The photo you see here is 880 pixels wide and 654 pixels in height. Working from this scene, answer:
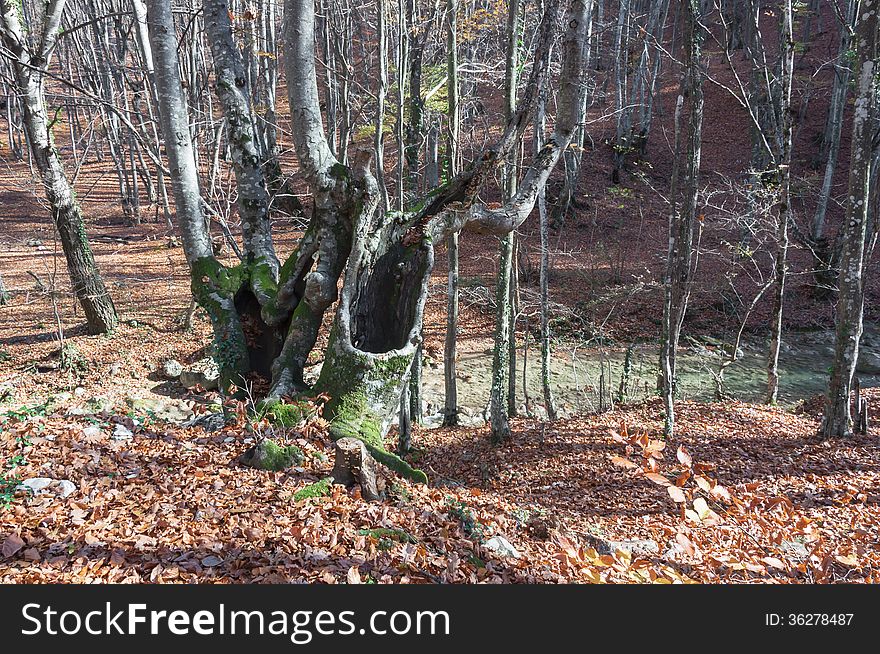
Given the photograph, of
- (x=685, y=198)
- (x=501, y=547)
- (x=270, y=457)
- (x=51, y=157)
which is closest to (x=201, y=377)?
(x=51, y=157)

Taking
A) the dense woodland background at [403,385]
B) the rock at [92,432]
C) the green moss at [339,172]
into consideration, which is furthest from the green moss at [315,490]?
the green moss at [339,172]

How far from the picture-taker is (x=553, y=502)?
6684 millimetres

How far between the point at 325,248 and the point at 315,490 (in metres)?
2.56

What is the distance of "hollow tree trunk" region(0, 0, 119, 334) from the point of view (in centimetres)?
899

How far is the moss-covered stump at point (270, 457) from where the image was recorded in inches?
170

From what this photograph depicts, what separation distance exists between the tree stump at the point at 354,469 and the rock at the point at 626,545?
207 cm

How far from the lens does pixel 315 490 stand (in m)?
4.02

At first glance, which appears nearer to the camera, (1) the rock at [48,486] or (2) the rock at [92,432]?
(1) the rock at [48,486]

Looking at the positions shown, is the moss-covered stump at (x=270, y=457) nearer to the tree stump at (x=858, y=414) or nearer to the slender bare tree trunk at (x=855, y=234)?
the slender bare tree trunk at (x=855, y=234)

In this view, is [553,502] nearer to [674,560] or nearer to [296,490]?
[674,560]

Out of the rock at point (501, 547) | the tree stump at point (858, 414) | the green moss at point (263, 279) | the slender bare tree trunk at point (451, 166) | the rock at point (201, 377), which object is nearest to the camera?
the rock at point (501, 547)

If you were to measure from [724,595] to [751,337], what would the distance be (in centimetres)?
1295

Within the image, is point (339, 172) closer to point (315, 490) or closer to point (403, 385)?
point (403, 385)

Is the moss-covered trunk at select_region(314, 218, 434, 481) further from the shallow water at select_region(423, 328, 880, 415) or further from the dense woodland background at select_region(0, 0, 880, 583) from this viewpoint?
the shallow water at select_region(423, 328, 880, 415)
